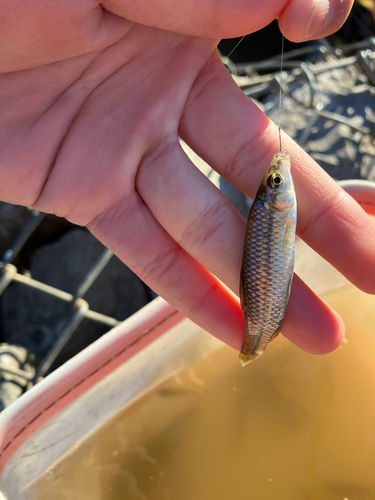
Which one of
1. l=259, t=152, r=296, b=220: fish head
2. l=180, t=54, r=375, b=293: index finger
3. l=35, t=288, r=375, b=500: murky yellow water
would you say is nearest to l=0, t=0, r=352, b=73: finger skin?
l=180, t=54, r=375, b=293: index finger

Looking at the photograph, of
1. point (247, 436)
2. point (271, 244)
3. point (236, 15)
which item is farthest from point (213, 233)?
point (247, 436)

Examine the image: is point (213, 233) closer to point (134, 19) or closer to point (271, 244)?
point (271, 244)

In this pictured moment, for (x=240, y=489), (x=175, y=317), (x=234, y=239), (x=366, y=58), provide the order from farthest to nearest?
(x=366, y=58) < (x=175, y=317) < (x=240, y=489) < (x=234, y=239)

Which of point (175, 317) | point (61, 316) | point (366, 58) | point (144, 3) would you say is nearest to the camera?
point (144, 3)

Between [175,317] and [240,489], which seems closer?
[240,489]

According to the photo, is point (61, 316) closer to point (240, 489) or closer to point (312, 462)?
point (240, 489)

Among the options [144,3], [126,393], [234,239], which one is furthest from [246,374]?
[144,3]

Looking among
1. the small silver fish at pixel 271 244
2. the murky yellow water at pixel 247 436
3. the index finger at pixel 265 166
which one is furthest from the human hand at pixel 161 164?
the murky yellow water at pixel 247 436

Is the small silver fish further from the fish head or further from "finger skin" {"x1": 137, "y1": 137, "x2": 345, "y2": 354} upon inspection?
"finger skin" {"x1": 137, "y1": 137, "x2": 345, "y2": 354}
